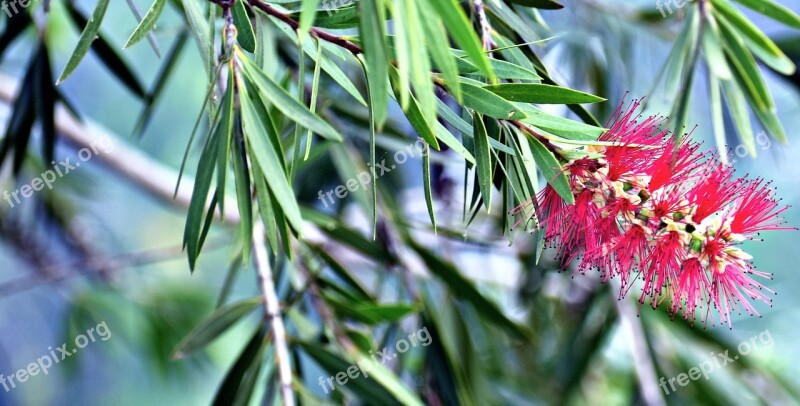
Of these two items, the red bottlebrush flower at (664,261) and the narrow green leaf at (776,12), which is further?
the narrow green leaf at (776,12)

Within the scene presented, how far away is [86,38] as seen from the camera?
330 mm

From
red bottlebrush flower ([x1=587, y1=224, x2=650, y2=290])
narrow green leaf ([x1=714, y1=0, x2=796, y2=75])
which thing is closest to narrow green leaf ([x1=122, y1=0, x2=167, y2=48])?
red bottlebrush flower ([x1=587, y1=224, x2=650, y2=290])

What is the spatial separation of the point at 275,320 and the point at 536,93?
11.8 inches

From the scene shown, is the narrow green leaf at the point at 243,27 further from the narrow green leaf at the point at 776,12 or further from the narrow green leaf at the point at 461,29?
the narrow green leaf at the point at 776,12

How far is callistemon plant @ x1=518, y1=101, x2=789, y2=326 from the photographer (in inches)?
13.8

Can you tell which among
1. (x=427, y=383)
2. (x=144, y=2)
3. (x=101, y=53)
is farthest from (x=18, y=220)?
(x=427, y=383)

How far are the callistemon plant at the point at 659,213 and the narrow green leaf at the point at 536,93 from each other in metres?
0.03

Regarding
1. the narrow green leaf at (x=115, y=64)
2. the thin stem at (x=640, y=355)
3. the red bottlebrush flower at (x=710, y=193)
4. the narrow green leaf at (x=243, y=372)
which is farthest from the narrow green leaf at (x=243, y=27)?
the thin stem at (x=640, y=355)

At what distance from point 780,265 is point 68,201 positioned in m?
1.88

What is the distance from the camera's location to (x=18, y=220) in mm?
1308

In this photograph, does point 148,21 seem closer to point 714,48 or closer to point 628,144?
point 628,144

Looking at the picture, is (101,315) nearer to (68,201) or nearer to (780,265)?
(68,201)

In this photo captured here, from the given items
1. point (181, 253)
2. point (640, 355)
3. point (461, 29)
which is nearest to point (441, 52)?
point (461, 29)

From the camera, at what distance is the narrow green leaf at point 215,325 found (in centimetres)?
58
